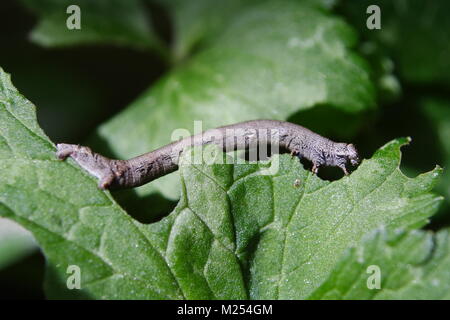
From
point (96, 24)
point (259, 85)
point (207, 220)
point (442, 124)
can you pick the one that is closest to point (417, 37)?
point (442, 124)

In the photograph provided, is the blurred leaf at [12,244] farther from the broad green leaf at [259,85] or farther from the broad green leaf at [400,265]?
the broad green leaf at [400,265]

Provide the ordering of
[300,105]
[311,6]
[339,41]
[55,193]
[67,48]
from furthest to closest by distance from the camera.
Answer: [67,48] < [311,6] < [339,41] < [300,105] < [55,193]

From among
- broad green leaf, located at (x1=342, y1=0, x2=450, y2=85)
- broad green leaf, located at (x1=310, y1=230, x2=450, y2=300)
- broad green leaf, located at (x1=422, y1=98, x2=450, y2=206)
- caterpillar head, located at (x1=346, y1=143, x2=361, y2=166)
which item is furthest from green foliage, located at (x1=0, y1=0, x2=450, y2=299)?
broad green leaf, located at (x1=342, y1=0, x2=450, y2=85)

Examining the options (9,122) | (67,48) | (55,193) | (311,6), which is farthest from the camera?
(67,48)

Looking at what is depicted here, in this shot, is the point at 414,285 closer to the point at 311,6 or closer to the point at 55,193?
the point at 55,193

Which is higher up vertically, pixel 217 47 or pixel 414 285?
pixel 217 47
